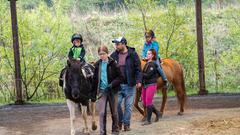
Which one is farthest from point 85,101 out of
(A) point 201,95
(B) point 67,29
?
(B) point 67,29

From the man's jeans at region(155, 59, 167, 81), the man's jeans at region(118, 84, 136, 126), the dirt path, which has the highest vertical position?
the man's jeans at region(155, 59, 167, 81)

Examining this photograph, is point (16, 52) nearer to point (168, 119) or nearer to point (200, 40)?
point (200, 40)

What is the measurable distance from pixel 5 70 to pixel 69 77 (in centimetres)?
856

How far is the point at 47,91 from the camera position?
58.2ft

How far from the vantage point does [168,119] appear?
421 inches

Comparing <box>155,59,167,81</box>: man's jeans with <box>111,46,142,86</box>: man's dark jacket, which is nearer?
<box>111,46,142,86</box>: man's dark jacket

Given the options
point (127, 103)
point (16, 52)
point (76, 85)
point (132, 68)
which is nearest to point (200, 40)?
point (16, 52)

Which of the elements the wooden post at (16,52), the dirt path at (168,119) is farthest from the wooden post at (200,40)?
the wooden post at (16,52)

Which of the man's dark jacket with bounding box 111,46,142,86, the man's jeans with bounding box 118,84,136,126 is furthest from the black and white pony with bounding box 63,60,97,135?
the man's dark jacket with bounding box 111,46,142,86

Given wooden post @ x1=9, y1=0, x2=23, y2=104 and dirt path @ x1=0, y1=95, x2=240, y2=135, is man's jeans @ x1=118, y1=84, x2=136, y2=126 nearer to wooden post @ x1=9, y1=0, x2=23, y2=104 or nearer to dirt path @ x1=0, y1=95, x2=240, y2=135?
dirt path @ x1=0, y1=95, x2=240, y2=135

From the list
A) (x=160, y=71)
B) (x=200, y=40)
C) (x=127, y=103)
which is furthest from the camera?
(x=200, y=40)

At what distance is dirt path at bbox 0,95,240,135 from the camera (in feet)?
29.3

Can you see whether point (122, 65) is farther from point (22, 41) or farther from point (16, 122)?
point (22, 41)

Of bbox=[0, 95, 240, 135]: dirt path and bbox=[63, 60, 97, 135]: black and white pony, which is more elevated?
bbox=[63, 60, 97, 135]: black and white pony
